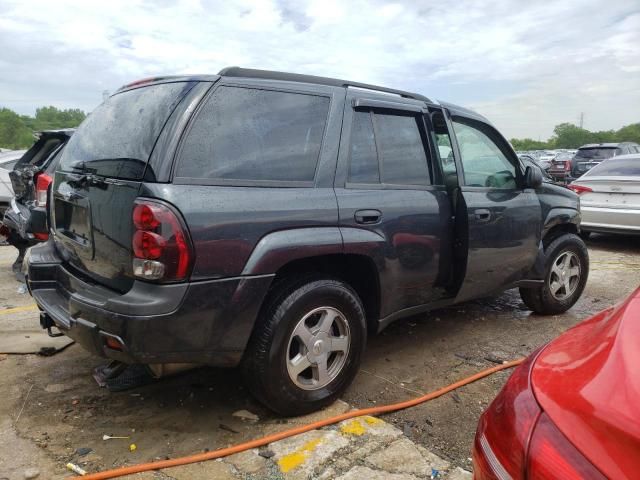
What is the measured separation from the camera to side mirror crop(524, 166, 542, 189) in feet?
13.5

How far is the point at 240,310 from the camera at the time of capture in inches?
100

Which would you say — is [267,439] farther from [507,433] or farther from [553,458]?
[553,458]

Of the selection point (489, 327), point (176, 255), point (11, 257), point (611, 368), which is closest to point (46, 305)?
point (176, 255)

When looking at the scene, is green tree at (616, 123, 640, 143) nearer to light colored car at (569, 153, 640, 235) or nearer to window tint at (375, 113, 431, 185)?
light colored car at (569, 153, 640, 235)

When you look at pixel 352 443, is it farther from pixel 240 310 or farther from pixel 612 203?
pixel 612 203

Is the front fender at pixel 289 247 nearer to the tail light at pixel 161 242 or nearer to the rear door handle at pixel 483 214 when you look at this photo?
the tail light at pixel 161 242

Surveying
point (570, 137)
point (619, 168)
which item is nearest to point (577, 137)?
point (570, 137)

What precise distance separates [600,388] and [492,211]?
2.68 meters

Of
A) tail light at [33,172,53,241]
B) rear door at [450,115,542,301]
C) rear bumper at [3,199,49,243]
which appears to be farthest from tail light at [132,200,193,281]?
tail light at [33,172,53,241]

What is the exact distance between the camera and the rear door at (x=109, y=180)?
2504 millimetres

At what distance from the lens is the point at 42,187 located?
4973 mm

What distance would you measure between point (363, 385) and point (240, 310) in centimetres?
122

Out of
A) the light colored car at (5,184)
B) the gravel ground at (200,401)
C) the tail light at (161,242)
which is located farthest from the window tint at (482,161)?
the light colored car at (5,184)

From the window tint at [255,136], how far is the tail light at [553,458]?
181 cm
